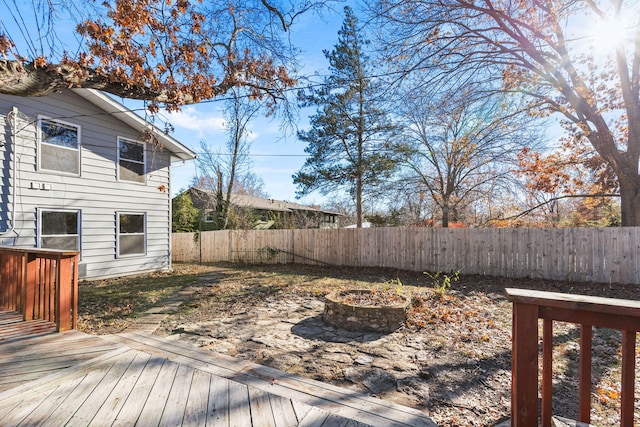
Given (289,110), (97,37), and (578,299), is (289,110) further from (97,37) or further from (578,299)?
(578,299)

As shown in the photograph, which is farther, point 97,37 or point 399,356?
point 97,37

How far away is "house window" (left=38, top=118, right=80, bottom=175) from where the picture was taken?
7.24 metres

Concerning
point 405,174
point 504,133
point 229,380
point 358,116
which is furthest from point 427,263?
point 229,380

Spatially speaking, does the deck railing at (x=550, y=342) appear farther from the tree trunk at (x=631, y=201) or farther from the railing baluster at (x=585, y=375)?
the tree trunk at (x=631, y=201)

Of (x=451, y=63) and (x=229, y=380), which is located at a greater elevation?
(x=451, y=63)

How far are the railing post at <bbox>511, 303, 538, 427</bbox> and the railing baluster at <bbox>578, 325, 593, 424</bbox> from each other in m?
0.19

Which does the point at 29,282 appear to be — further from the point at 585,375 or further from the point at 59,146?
the point at 585,375

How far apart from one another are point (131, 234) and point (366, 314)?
817 cm

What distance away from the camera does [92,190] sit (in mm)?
8234

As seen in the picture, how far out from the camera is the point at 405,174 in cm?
1283

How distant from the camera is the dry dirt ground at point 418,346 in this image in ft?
8.42

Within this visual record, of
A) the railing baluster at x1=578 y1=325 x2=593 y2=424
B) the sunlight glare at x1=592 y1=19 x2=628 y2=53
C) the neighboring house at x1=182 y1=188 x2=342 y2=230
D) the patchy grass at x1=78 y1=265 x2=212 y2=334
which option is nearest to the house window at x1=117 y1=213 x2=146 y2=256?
the patchy grass at x1=78 y1=265 x2=212 y2=334

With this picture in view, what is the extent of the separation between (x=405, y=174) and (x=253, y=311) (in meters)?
9.55

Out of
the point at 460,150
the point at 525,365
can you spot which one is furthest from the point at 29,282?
the point at 460,150
